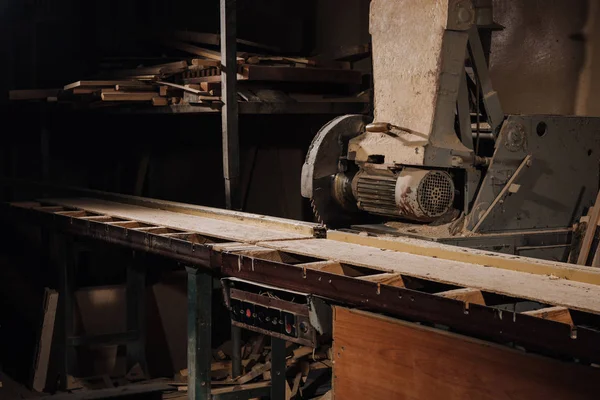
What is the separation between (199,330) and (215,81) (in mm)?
2735

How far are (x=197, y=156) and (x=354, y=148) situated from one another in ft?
12.8

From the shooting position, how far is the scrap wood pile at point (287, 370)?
691cm

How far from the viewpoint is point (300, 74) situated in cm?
698

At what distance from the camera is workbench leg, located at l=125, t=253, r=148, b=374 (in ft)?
23.4

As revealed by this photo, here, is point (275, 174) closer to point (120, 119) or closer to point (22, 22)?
point (120, 119)

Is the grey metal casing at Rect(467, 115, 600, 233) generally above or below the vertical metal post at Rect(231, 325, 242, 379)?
above

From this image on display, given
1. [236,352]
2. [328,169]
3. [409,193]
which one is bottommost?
[236,352]

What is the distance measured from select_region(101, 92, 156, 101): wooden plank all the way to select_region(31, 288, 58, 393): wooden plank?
62.7 inches

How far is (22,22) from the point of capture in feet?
29.6

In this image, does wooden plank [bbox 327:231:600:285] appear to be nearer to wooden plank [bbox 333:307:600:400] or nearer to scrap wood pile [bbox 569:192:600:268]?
wooden plank [bbox 333:307:600:400]

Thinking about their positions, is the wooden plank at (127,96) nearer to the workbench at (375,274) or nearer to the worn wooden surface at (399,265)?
the workbench at (375,274)

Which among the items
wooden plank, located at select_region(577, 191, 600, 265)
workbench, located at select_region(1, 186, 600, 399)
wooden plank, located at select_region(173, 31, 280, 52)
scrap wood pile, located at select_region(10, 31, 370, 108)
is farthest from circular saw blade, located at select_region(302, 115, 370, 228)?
wooden plank, located at select_region(173, 31, 280, 52)

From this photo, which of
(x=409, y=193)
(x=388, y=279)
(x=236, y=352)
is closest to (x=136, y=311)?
(x=236, y=352)

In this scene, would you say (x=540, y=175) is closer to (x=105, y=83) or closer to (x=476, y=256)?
(x=476, y=256)
